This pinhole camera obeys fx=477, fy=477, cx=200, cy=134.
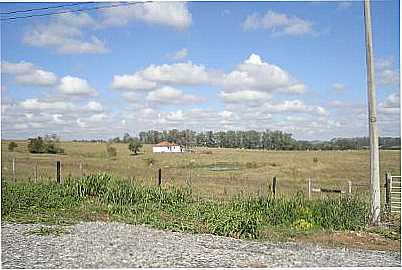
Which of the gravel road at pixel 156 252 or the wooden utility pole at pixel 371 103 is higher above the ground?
the wooden utility pole at pixel 371 103

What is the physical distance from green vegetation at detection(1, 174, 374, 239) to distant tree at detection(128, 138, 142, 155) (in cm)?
1357

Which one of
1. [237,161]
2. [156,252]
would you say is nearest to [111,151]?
[237,161]

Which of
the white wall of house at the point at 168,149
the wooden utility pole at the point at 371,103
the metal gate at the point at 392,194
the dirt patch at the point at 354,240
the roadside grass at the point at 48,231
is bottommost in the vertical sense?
the dirt patch at the point at 354,240

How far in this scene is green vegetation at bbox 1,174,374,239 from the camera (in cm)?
785

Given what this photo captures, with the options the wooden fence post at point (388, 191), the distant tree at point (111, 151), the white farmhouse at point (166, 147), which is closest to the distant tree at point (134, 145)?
the white farmhouse at point (166, 147)

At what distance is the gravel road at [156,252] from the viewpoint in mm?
5168

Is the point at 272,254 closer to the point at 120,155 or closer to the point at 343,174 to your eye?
the point at 343,174

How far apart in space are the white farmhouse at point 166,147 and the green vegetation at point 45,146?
4766mm

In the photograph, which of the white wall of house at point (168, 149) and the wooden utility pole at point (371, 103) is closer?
the wooden utility pole at point (371, 103)

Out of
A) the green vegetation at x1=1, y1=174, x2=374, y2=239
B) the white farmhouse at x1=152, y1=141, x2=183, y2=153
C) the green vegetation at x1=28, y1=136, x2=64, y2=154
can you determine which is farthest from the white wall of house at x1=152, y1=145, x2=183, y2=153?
Answer: the green vegetation at x1=1, y1=174, x2=374, y2=239

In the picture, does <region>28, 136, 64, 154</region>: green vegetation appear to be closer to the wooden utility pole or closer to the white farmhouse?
the white farmhouse

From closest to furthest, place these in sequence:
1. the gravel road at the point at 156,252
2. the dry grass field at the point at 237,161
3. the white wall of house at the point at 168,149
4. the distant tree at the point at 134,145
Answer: the gravel road at the point at 156,252, the dry grass field at the point at 237,161, the white wall of house at the point at 168,149, the distant tree at the point at 134,145

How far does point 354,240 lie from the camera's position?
7.29 meters

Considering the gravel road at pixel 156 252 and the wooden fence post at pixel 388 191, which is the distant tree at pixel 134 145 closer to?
the wooden fence post at pixel 388 191
